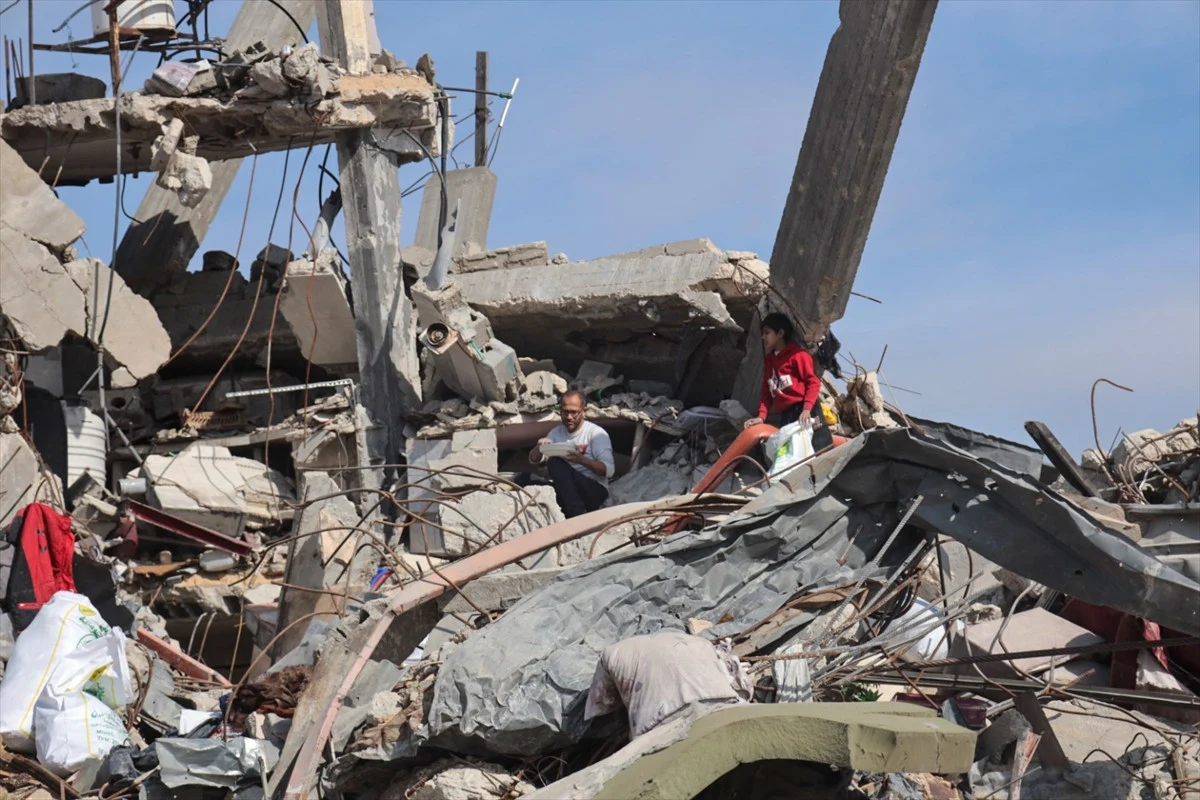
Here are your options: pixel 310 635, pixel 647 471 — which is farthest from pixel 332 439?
pixel 310 635

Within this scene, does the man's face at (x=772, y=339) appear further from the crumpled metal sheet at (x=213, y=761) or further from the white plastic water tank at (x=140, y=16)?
the white plastic water tank at (x=140, y=16)

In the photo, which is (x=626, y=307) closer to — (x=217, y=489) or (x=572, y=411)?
(x=572, y=411)

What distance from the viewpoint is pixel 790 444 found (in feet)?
29.6

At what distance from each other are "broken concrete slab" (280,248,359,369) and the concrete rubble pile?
0.10 feet

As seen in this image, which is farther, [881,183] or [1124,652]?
[881,183]

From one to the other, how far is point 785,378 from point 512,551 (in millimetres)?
3776

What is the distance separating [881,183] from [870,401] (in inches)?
72.6

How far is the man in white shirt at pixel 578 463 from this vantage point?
32.9 feet

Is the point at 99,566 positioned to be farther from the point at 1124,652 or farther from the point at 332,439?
the point at 1124,652

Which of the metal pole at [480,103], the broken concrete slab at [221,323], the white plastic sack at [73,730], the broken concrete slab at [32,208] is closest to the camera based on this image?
the white plastic sack at [73,730]

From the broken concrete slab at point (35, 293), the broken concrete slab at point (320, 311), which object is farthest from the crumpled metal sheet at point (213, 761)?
the broken concrete slab at point (320, 311)

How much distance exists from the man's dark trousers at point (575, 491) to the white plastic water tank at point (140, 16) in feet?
20.7

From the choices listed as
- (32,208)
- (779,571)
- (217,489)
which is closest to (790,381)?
(779,571)

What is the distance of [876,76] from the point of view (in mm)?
8992
